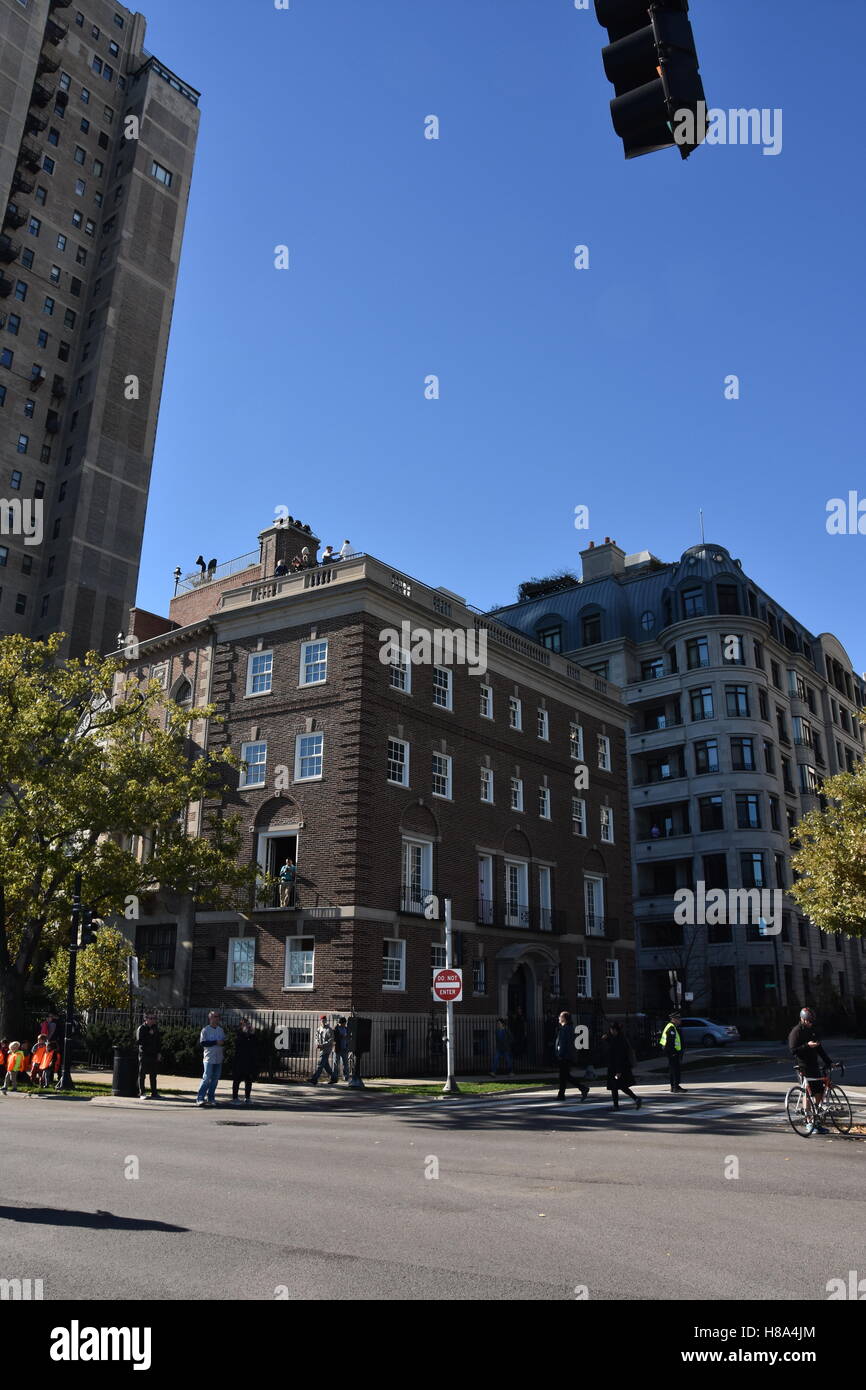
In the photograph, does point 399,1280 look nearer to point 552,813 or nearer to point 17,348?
point 552,813

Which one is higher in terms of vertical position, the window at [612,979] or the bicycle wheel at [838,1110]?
the window at [612,979]

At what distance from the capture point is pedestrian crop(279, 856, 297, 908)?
3194 cm

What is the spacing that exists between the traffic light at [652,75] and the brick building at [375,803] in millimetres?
26301

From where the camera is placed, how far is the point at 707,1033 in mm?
46625

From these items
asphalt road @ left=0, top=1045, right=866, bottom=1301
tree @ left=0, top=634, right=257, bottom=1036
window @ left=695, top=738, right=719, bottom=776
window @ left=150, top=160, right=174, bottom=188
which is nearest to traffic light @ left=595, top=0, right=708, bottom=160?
asphalt road @ left=0, top=1045, right=866, bottom=1301

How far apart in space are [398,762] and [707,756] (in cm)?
3025

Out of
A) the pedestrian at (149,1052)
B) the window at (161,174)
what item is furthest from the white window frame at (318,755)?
the window at (161,174)

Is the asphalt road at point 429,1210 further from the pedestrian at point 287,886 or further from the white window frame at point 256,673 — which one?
the white window frame at point 256,673

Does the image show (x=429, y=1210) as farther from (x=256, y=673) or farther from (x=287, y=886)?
(x=256, y=673)

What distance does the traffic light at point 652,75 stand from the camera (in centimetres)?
585

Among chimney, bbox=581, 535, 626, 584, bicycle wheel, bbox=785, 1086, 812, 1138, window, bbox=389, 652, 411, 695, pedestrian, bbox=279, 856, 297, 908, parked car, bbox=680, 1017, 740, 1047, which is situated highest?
chimney, bbox=581, 535, 626, 584

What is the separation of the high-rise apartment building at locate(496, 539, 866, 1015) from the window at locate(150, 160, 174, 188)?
51.3 m

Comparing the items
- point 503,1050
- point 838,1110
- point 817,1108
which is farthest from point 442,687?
point 817,1108

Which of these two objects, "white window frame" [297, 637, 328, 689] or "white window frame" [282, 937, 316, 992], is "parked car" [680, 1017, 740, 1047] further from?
"white window frame" [297, 637, 328, 689]
